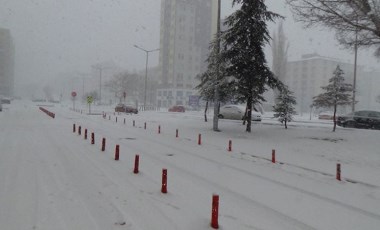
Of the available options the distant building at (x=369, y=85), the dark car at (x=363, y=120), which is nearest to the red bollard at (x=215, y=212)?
the dark car at (x=363, y=120)

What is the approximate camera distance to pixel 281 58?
6931 centimetres

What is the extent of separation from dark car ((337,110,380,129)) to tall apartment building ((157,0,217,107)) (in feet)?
246

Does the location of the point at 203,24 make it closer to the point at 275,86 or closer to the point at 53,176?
the point at 275,86

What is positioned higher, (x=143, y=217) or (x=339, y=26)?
(x=339, y=26)

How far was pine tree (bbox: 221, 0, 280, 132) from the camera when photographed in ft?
68.1

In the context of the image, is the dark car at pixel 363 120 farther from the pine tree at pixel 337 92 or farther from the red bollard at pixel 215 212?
the red bollard at pixel 215 212

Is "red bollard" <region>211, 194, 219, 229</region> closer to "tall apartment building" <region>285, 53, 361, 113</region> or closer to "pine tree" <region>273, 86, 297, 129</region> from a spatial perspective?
"pine tree" <region>273, 86, 297, 129</region>

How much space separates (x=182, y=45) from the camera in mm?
106188

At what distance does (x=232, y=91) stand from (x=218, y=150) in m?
7.48

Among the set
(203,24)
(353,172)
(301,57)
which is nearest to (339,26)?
(353,172)

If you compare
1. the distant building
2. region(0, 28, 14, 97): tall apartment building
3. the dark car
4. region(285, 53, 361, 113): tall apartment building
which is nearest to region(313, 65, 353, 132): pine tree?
the dark car

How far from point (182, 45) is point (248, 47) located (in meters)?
87.2

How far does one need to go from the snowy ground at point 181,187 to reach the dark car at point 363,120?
43.4 feet

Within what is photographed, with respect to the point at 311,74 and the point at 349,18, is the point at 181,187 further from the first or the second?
the point at 311,74
